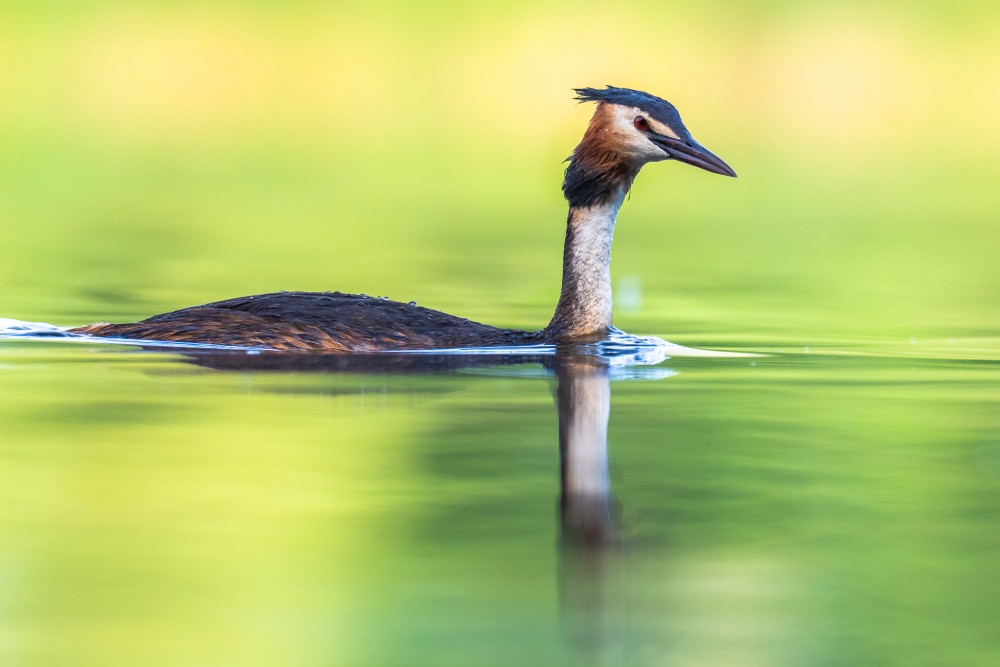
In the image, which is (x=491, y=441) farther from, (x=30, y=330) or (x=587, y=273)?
(x=30, y=330)

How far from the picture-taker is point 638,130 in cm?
1309

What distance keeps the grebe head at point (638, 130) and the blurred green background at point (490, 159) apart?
7.31 ft

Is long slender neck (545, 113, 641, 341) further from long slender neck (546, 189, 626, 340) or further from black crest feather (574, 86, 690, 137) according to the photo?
black crest feather (574, 86, 690, 137)

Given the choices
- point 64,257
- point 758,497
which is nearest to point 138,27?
point 64,257

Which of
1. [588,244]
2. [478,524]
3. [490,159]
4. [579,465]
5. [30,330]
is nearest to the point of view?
[478,524]

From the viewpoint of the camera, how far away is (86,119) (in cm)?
5531

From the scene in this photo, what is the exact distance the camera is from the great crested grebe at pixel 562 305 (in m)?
12.9

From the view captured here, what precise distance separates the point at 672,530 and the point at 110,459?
2.60 meters

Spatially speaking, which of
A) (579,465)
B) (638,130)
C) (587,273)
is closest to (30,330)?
(587,273)

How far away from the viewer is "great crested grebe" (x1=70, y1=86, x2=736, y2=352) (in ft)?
42.4

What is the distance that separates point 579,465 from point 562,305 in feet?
15.5

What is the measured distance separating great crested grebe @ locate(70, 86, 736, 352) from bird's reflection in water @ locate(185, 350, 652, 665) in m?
0.22

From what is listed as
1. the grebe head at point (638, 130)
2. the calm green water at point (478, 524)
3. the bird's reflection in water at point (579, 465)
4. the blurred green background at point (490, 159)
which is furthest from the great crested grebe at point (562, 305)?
the blurred green background at point (490, 159)

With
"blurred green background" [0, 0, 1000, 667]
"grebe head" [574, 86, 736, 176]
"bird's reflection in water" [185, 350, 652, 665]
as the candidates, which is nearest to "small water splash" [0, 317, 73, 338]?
"blurred green background" [0, 0, 1000, 667]
